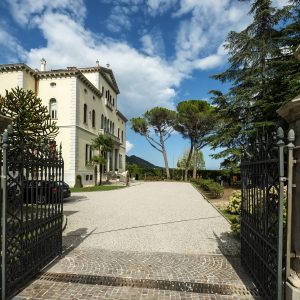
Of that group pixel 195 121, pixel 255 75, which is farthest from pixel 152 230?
pixel 195 121

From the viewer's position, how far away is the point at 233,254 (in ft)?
19.3

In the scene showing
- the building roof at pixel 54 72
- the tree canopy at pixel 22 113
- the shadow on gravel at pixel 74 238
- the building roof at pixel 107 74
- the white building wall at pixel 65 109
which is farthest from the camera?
the building roof at pixel 107 74

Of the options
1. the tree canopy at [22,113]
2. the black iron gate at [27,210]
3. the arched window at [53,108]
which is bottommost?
the black iron gate at [27,210]

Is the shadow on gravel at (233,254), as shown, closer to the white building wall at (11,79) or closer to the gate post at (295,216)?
the gate post at (295,216)

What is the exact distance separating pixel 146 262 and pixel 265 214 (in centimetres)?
266

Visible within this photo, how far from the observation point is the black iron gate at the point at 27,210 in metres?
3.82

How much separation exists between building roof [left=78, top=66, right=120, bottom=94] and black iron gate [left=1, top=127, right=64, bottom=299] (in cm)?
2755

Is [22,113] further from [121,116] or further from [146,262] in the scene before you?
[121,116]

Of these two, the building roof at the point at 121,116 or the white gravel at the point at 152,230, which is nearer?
the white gravel at the point at 152,230

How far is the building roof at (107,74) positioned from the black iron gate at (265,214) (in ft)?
94.7

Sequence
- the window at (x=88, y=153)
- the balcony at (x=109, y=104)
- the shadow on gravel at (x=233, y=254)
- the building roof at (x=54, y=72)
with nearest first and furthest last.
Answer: the shadow on gravel at (x=233, y=254), the building roof at (x=54, y=72), the window at (x=88, y=153), the balcony at (x=109, y=104)

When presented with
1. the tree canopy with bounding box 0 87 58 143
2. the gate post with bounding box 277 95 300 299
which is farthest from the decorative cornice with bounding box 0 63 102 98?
the gate post with bounding box 277 95 300 299

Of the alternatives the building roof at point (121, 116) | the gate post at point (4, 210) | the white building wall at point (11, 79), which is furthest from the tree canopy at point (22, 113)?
the building roof at point (121, 116)

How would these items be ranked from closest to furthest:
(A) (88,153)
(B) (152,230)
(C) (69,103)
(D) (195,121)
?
(B) (152,230) → (C) (69,103) → (A) (88,153) → (D) (195,121)
